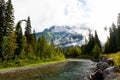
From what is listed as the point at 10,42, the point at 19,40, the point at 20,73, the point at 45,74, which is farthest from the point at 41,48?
the point at 45,74

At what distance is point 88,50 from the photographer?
18575 centimetres

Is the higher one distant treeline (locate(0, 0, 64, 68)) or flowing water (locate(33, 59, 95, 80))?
distant treeline (locate(0, 0, 64, 68))

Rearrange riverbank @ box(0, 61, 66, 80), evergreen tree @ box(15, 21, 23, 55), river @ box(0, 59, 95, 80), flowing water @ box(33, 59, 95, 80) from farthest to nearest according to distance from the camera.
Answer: evergreen tree @ box(15, 21, 23, 55)
riverbank @ box(0, 61, 66, 80)
river @ box(0, 59, 95, 80)
flowing water @ box(33, 59, 95, 80)

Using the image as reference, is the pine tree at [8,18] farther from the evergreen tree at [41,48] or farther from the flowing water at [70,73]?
the evergreen tree at [41,48]

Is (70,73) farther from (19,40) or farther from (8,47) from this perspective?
(19,40)

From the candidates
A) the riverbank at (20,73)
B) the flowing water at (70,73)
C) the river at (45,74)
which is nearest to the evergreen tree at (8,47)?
the riverbank at (20,73)

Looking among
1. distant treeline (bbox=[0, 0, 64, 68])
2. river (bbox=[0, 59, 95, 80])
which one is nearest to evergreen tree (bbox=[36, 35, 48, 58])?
distant treeline (bbox=[0, 0, 64, 68])

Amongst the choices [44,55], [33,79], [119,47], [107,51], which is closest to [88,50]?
[107,51]

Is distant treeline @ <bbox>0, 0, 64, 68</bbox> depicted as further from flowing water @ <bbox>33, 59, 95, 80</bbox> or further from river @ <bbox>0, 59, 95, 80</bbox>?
flowing water @ <bbox>33, 59, 95, 80</bbox>

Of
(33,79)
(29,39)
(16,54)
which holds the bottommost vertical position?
(33,79)

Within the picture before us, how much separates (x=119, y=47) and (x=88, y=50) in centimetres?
5734

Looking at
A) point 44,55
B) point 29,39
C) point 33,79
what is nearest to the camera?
point 33,79

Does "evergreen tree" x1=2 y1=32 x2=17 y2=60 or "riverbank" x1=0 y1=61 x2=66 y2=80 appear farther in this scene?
"evergreen tree" x1=2 y1=32 x2=17 y2=60

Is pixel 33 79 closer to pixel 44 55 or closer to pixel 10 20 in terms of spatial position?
pixel 10 20
